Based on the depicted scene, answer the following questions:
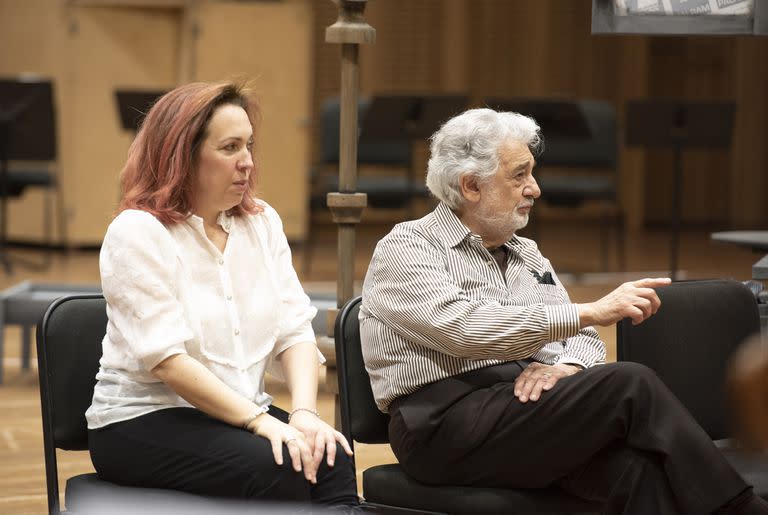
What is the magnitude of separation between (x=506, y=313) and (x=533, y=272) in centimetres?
29

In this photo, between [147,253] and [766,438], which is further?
[147,253]

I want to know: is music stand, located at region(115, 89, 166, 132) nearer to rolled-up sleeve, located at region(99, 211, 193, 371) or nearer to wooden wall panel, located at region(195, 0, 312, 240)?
wooden wall panel, located at region(195, 0, 312, 240)

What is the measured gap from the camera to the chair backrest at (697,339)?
97.8 inches

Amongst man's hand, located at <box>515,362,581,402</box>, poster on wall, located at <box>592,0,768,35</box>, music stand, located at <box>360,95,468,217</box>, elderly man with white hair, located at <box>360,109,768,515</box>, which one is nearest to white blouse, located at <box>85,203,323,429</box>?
elderly man with white hair, located at <box>360,109,768,515</box>

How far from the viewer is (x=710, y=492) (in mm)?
2086

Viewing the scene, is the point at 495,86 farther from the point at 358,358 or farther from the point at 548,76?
the point at 358,358

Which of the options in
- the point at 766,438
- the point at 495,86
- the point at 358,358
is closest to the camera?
the point at 766,438

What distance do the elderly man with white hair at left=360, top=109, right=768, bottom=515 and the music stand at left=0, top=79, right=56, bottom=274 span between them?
5.18 m

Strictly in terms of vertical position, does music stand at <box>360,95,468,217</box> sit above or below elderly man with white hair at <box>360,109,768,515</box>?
above

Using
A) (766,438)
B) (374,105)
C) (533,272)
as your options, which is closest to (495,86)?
(374,105)

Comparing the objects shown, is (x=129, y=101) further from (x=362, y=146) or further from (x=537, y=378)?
(x=537, y=378)

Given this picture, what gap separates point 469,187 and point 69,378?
0.88 meters

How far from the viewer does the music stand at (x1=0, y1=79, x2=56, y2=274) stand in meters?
7.02

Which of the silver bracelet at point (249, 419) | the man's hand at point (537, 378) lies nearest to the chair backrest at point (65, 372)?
the silver bracelet at point (249, 419)
